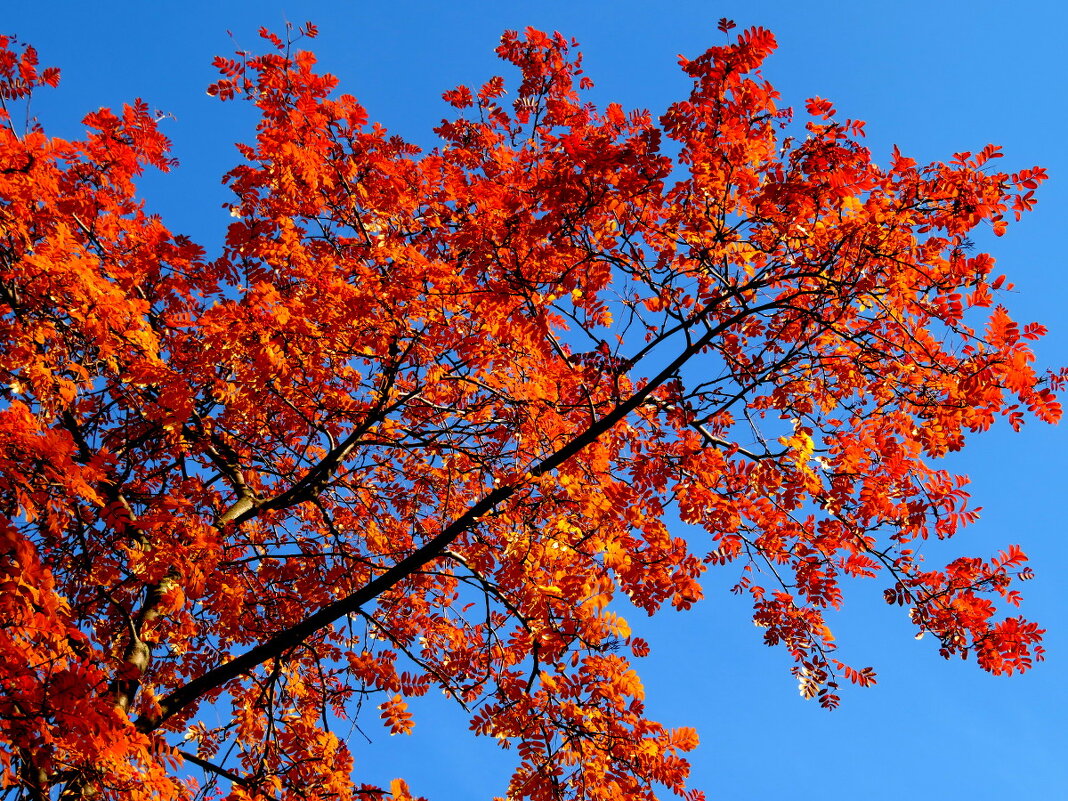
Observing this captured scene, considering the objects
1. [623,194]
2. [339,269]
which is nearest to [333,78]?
[339,269]

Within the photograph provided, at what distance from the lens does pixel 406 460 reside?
29.6ft

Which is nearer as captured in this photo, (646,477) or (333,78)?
(646,477)

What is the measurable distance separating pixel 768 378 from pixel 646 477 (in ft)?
4.33

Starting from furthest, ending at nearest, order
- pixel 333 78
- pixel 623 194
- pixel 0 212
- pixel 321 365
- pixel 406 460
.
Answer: pixel 406 460 → pixel 333 78 → pixel 321 365 → pixel 0 212 → pixel 623 194

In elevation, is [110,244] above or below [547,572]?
above

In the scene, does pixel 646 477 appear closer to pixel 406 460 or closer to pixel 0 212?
pixel 406 460

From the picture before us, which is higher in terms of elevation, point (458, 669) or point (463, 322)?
point (463, 322)

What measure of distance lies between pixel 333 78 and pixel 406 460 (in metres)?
4.18

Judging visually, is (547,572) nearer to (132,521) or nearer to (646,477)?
(646,477)

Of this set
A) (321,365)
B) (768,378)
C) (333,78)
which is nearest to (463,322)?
(321,365)

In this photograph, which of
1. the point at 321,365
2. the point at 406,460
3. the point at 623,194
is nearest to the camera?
the point at 623,194

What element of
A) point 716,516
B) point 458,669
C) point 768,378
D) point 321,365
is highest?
point 321,365

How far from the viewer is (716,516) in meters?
6.48

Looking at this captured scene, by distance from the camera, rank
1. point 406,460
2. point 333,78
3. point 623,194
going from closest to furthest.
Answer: point 623,194 < point 333,78 < point 406,460
